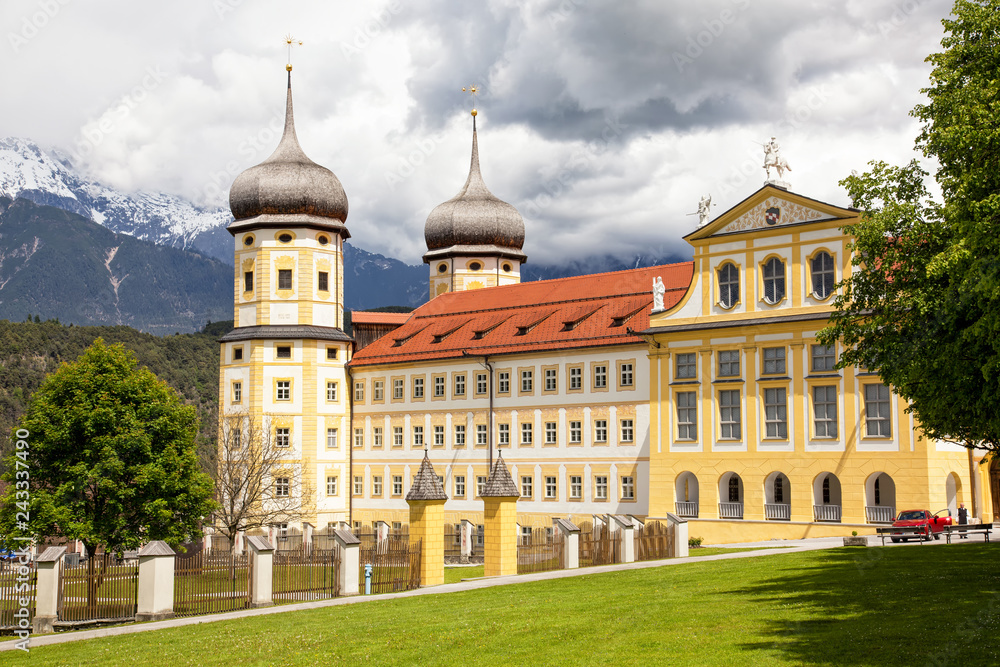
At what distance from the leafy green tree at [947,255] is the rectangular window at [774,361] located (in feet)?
77.4

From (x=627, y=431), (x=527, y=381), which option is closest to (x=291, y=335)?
(x=527, y=381)

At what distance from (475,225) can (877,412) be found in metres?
40.8

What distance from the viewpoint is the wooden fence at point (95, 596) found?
29164 mm

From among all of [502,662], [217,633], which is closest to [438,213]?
[217,633]

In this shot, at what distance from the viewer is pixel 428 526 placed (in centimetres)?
→ 3544

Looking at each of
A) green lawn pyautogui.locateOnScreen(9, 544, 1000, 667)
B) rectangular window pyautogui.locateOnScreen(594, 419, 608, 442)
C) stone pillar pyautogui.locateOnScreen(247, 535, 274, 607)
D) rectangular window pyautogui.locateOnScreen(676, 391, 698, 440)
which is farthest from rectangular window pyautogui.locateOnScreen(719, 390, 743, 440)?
stone pillar pyautogui.locateOnScreen(247, 535, 274, 607)

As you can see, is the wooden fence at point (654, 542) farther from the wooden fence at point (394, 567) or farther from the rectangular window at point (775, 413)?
the rectangular window at point (775, 413)

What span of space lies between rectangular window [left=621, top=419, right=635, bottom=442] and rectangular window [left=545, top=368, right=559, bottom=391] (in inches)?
191

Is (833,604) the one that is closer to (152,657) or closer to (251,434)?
(152,657)

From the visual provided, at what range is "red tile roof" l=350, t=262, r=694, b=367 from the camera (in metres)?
57.9

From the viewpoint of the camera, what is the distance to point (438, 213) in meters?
83.6

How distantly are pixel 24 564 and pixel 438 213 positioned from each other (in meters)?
55.7

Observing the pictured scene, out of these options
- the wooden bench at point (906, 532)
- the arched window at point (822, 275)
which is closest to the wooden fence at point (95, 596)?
the wooden bench at point (906, 532)

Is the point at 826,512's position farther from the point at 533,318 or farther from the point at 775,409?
the point at 533,318
